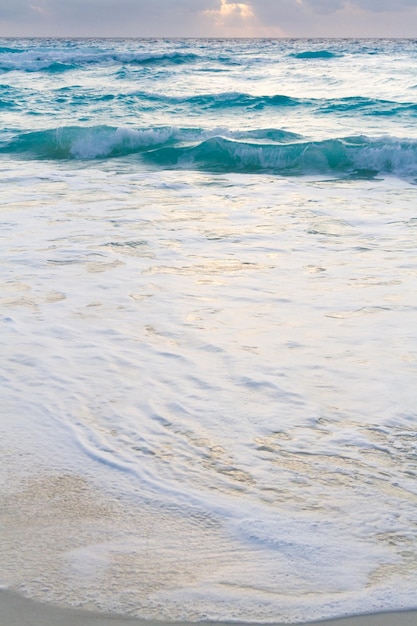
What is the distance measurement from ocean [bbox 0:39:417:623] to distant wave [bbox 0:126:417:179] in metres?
2.15

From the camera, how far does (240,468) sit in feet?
9.62

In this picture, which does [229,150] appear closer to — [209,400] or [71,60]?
[209,400]

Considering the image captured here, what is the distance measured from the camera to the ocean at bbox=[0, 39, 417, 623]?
7.61 feet

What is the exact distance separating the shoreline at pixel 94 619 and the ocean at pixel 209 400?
0.12 ft

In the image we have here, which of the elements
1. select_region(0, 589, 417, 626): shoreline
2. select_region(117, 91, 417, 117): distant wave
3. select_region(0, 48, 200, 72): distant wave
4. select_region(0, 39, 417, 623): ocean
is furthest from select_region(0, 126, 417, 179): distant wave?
select_region(0, 48, 200, 72): distant wave

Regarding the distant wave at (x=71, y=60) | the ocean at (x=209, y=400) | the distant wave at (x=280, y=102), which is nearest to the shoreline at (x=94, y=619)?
the ocean at (x=209, y=400)

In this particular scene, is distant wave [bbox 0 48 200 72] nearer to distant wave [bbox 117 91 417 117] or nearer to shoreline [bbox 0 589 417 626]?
distant wave [bbox 117 91 417 117]

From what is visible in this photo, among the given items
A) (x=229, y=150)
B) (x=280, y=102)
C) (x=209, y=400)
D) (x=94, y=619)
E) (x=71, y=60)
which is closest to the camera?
(x=94, y=619)

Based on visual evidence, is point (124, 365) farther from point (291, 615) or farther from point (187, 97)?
point (187, 97)

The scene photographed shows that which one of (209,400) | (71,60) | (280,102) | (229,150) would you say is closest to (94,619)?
(209,400)

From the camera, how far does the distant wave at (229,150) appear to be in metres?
11.4

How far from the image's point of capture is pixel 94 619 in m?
2.09

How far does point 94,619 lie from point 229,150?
10974mm

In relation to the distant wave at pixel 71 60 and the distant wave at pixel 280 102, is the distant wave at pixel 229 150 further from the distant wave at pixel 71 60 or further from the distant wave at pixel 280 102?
the distant wave at pixel 71 60
